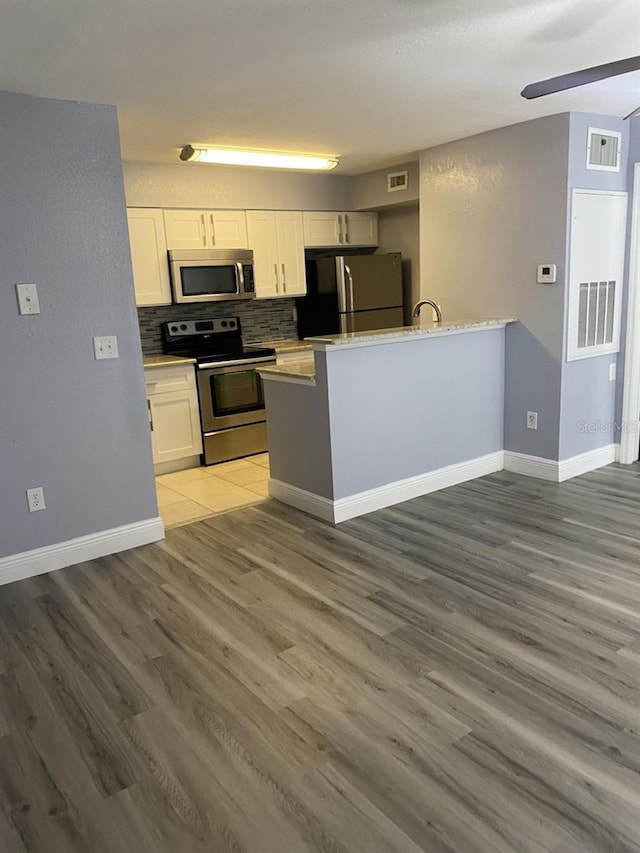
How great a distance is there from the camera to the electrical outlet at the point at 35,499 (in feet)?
10.5

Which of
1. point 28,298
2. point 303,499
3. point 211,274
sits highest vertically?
point 211,274

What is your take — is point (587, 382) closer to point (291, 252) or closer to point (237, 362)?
point (237, 362)

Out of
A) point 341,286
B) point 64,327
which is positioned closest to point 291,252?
point 341,286

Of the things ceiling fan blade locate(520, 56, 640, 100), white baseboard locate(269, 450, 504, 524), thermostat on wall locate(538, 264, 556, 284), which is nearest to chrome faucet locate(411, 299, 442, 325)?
thermostat on wall locate(538, 264, 556, 284)

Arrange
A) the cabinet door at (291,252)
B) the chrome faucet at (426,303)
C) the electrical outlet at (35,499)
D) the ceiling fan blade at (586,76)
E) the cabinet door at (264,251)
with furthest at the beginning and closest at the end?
1. the cabinet door at (291,252)
2. the cabinet door at (264,251)
3. the chrome faucet at (426,303)
4. the electrical outlet at (35,499)
5. the ceiling fan blade at (586,76)

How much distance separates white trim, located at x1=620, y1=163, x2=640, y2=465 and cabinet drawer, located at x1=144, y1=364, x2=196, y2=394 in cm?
311

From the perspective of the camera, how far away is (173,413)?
4.89m

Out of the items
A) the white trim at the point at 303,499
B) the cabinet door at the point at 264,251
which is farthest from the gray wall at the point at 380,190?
the white trim at the point at 303,499

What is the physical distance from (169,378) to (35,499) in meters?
1.80

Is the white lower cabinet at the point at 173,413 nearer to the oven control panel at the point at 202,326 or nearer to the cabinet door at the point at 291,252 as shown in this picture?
the oven control panel at the point at 202,326

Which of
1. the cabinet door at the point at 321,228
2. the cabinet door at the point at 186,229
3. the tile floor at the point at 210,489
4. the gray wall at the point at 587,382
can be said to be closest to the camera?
the gray wall at the point at 587,382

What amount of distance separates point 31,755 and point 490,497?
2887 millimetres

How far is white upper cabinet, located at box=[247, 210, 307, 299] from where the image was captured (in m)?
5.38

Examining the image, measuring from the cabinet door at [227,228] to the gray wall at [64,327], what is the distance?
1914 mm
